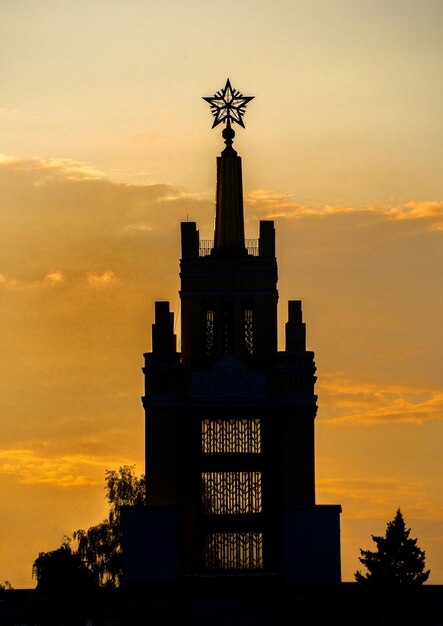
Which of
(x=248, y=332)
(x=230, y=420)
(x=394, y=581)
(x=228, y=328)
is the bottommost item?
(x=394, y=581)

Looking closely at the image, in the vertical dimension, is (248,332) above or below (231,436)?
above

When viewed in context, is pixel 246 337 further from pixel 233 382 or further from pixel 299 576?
pixel 299 576

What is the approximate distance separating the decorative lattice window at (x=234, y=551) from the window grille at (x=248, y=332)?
9581 mm

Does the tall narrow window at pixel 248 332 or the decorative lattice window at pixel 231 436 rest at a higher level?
the tall narrow window at pixel 248 332

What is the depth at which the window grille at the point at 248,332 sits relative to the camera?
138750 mm

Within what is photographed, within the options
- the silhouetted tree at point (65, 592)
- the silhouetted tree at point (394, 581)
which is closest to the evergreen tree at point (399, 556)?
the silhouetted tree at point (394, 581)

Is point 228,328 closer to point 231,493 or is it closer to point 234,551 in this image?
point 231,493

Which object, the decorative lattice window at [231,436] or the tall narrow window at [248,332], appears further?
the tall narrow window at [248,332]

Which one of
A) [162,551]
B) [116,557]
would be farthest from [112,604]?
[116,557]

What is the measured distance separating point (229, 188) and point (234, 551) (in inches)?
757

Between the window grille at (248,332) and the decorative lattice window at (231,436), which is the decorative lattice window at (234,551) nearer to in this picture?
the decorative lattice window at (231,436)

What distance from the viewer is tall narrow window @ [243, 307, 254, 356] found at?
455ft

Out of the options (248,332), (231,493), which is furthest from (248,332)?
(231,493)

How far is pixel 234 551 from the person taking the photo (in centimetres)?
13725
